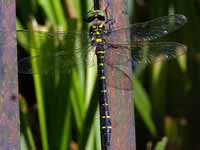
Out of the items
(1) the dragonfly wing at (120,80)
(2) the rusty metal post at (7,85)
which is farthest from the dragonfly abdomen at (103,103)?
(2) the rusty metal post at (7,85)

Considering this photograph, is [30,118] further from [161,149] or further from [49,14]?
[161,149]

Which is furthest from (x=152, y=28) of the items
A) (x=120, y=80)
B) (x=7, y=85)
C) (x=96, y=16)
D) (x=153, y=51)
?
(x=7, y=85)

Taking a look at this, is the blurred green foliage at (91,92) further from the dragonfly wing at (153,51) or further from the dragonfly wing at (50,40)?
the dragonfly wing at (153,51)

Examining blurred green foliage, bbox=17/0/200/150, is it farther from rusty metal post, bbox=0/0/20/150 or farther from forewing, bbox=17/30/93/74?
rusty metal post, bbox=0/0/20/150

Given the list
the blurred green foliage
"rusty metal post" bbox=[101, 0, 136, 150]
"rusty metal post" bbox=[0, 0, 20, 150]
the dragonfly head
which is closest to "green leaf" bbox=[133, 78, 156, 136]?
the blurred green foliage

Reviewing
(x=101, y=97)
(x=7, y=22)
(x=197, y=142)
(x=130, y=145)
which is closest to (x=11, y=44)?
(x=7, y=22)

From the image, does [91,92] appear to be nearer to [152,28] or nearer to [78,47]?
[78,47]

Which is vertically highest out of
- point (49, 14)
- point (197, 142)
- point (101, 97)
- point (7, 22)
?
point (49, 14)
